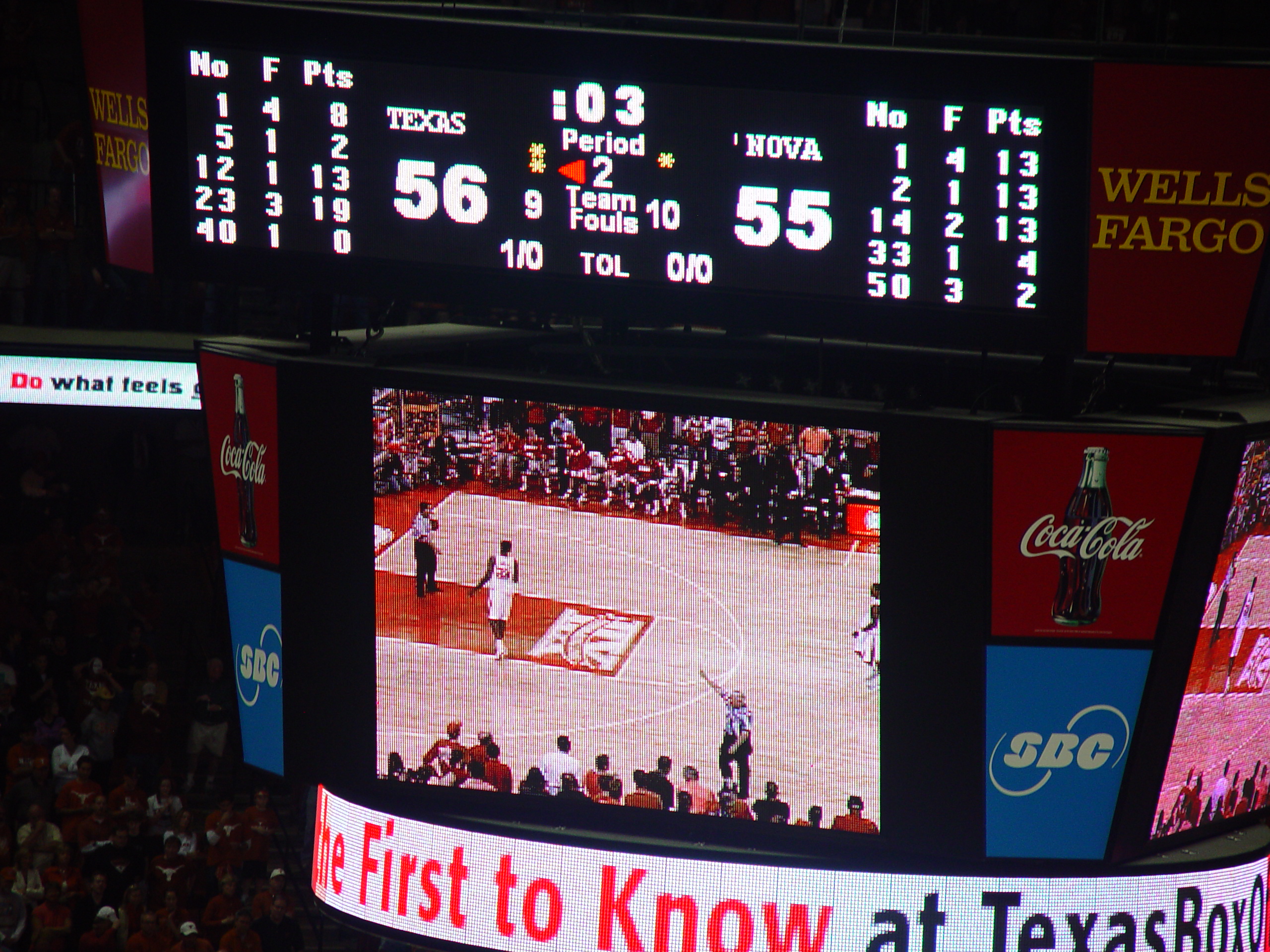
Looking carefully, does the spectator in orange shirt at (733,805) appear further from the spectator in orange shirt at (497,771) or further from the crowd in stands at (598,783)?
the spectator in orange shirt at (497,771)

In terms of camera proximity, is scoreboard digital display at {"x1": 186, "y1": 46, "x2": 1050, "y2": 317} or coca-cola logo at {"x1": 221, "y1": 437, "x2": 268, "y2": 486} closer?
scoreboard digital display at {"x1": 186, "y1": 46, "x2": 1050, "y2": 317}

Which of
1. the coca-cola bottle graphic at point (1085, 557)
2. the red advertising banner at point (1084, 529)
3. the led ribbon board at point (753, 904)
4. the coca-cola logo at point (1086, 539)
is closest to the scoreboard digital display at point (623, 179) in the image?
the red advertising banner at point (1084, 529)

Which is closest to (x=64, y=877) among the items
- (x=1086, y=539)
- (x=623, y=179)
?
(x=623, y=179)

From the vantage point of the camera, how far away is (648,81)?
9453 mm

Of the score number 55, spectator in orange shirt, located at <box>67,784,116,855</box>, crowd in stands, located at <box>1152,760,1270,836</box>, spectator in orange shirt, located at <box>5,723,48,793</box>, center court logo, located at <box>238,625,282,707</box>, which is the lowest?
spectator in orange shirt, located at <box>67,784,116,855</box>

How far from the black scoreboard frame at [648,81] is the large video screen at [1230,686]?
166 centimetres

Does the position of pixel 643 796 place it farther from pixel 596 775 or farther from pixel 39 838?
pixel 39 838

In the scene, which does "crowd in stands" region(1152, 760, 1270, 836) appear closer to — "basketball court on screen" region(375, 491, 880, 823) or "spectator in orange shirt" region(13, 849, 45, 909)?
"basketball court on screen" region(375, 491, 880, 823)

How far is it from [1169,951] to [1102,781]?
1.10m

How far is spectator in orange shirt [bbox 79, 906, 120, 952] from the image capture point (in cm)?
1440

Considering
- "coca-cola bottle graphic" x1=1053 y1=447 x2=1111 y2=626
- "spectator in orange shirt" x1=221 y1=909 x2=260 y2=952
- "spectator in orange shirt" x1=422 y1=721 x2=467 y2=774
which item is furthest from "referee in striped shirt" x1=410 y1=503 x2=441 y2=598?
"spectator in orange shirt" x1=221 y1=909 x2=260 y2=952

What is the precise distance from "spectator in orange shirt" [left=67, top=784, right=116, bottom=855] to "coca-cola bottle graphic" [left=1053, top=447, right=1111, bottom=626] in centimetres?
898

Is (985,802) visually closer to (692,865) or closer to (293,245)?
(692,865)

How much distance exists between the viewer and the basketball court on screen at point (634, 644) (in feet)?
32.9
